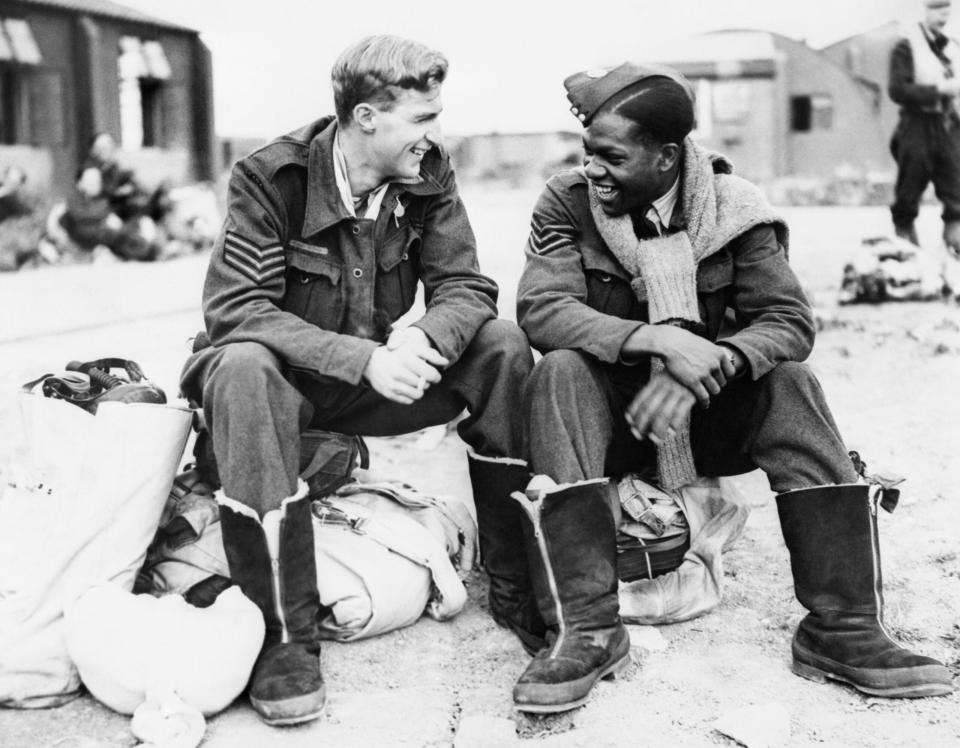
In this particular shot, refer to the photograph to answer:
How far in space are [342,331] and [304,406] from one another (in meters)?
0.41

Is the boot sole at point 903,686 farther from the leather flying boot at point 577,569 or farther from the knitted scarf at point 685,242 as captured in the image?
the knitted scarf at point 685,242

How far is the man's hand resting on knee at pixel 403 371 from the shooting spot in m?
2.57

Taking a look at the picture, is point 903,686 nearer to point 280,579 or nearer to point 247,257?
point 280,579

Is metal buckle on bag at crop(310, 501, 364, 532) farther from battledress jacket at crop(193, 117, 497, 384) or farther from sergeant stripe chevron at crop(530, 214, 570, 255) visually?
sergeant stripe chevron at crop(530, 214, 570, 255)

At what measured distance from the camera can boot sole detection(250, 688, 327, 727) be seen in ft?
7.36

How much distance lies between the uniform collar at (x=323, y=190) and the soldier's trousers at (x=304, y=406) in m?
0.40

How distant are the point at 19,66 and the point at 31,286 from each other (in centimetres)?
179

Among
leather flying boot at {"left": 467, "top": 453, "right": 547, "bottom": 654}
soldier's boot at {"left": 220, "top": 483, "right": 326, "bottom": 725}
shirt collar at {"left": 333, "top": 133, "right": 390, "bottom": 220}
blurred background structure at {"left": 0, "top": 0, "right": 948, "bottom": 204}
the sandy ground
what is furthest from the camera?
blurred background structure at {"left": 0, "top": 0, "right": 948, "bottom": 204}

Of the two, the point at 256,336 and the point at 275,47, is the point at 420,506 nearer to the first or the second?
the point at 256,336

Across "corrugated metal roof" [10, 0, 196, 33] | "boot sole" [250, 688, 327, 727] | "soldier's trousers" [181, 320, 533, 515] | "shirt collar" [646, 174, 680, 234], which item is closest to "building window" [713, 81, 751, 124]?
"corrugated metal roof" [10, 0, 196, 33]

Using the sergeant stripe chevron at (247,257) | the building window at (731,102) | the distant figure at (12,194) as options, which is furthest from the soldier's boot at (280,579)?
the distant figure at (12,194)

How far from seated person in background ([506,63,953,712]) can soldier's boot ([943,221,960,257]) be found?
654 centimetres

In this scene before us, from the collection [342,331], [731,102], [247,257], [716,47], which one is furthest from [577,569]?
[731,102]

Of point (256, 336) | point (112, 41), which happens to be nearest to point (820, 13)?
point (112, 41)
